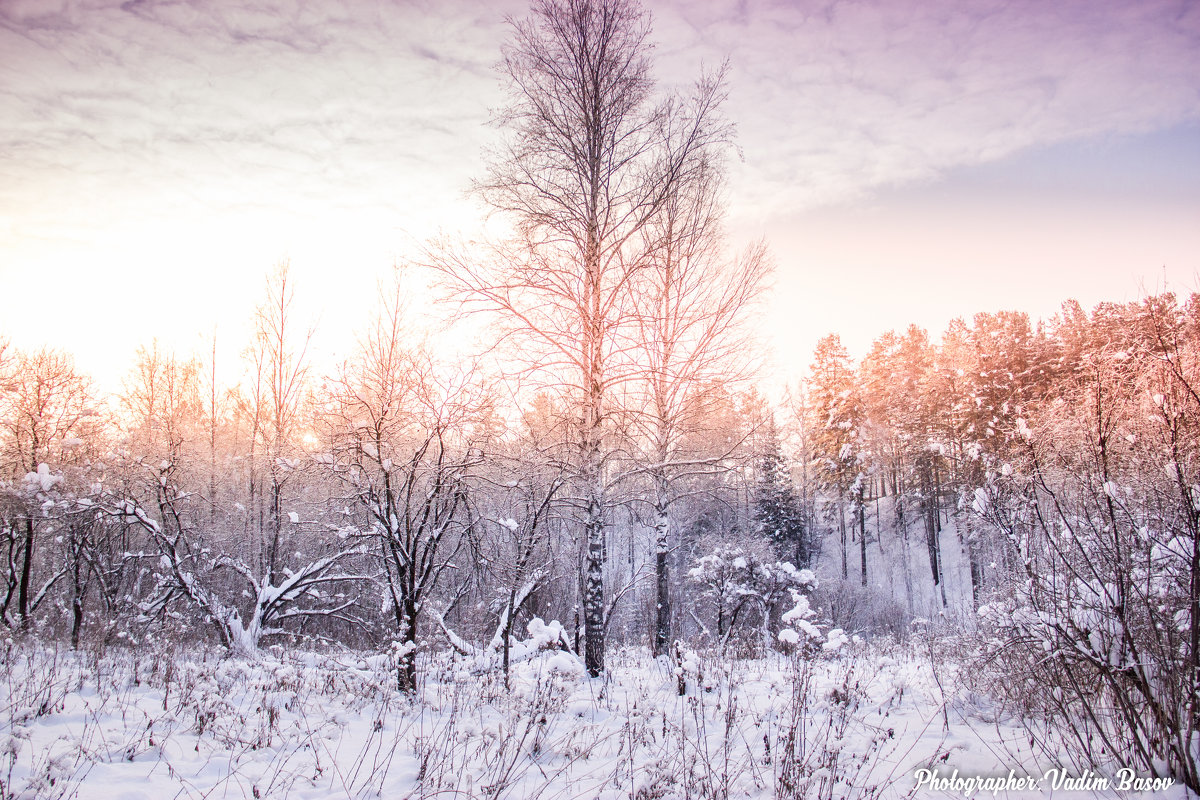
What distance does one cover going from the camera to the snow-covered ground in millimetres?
3555

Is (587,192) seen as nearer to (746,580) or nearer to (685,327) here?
(685,327)

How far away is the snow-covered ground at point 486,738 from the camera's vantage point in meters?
3.55

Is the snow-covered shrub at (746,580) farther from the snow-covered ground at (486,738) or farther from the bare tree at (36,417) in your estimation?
the bare tree at (36,417)

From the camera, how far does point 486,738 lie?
14.7 feet

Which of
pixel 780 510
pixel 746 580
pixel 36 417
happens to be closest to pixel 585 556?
pixel 746 580

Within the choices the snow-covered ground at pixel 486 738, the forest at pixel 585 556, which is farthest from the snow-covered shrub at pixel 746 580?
the snow-covered ground at pixel 486 738

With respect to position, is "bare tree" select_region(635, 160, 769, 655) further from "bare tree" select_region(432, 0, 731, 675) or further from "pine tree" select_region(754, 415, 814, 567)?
"pine tree" select_region(754, 415, 814, 567)

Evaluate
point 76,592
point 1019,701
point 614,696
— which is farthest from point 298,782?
point 76,592

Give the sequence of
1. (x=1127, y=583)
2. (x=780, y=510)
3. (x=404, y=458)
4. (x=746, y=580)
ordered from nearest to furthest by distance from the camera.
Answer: (x=1127, y=583) < (x=404, y=458) < (x=746, y=580) < (x=780, y=510)

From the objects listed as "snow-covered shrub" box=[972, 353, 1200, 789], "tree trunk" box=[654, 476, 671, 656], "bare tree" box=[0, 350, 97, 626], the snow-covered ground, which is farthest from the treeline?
"bare tree" box=[0, 350, 97, 626]

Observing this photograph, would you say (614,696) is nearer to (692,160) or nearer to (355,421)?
(355,421)

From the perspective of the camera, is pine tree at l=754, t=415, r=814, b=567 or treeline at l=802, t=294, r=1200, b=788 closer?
treeline at l=802, t=294, r=1200, b=788

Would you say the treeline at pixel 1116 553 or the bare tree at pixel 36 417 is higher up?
the bare tree at pixel 36 417

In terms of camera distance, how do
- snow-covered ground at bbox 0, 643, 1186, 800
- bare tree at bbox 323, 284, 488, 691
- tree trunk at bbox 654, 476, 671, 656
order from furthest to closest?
tree trunk at bbox 654, 476, 671, 656, bare tree at bbox 323, 284, 488, 691, snow-covered ground at bbox 0, 643, 1186, 800
